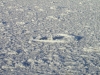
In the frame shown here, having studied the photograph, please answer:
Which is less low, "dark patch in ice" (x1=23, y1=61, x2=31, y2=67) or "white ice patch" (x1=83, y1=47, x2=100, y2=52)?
"white ice patch" (x1=83, y1=47, x2=100, y2=52)

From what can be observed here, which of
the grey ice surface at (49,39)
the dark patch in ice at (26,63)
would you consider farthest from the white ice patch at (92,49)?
the dark patch in ice at (26,63)

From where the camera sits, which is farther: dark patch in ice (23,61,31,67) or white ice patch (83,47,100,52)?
white ice patch (83,47,100,52)

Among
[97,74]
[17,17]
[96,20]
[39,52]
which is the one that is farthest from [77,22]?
[97,74]

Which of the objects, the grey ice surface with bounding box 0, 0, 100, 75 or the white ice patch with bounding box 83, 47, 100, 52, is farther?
the white ice patch with bounding box 83, 47, 100, 52

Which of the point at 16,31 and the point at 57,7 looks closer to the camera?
the point at 16,31

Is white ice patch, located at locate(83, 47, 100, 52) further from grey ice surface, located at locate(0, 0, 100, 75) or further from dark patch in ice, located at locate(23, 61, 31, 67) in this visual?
dark patch in ice, located at locate(23, 61, 31, 67)

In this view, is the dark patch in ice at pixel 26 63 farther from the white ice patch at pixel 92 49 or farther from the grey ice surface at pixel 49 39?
the white ice patch at pixel 92 49

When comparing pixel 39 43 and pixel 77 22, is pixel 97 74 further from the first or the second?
pixel 77 22

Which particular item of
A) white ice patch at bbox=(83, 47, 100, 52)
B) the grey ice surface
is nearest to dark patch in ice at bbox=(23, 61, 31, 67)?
the grey ice surface

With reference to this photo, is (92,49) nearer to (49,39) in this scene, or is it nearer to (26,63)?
(49,39)
